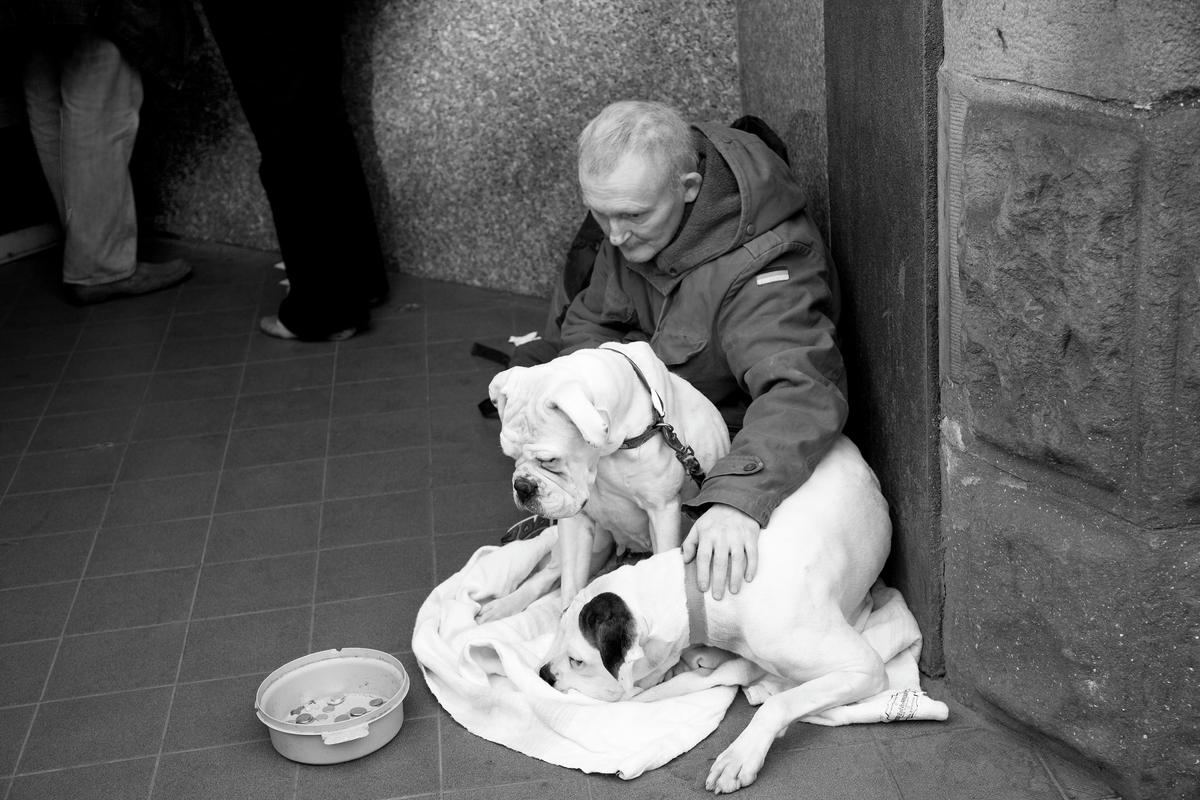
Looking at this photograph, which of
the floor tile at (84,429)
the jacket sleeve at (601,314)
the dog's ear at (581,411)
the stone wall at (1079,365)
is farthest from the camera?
the floor tile at (84,429)

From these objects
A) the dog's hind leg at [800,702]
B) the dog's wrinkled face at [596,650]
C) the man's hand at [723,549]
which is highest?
the man's hand at [723,549]

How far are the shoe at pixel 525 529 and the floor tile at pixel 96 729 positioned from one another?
3.35 ft

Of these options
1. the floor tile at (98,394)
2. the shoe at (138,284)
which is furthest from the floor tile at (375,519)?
the shoe at (138,284)

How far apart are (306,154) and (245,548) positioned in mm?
1838

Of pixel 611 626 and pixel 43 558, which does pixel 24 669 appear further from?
pixel 611 626

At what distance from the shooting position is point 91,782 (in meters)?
3.07

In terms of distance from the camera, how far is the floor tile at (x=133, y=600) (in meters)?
3.71

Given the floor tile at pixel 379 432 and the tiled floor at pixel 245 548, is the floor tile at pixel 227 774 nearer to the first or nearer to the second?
the tiled floor at pixel 245 548

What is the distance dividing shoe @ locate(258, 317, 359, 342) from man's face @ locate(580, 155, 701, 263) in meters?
2.37

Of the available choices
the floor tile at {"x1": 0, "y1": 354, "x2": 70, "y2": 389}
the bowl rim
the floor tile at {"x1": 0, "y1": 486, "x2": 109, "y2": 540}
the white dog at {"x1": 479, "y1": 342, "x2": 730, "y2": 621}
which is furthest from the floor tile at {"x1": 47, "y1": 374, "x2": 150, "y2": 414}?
the white dog at {"x1": 479, "y1": 342, "x2": 730, "y2": 621}

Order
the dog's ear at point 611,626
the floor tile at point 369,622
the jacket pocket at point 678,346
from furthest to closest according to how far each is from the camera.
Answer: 1. the floor tile at point 369,622
2. the jacket pocket at point 678,346
3. the dog's ear at point 611,626

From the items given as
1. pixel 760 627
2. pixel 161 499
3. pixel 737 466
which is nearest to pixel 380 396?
pixel 161 499

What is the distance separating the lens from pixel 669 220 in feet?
10.7

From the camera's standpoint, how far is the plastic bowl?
119 inches
